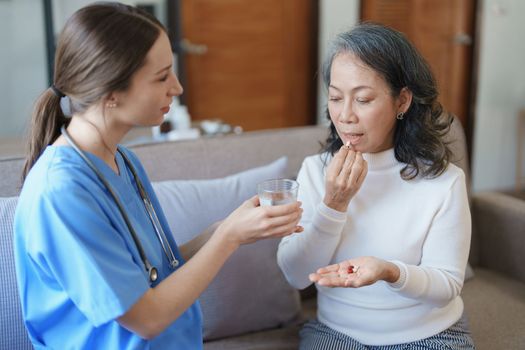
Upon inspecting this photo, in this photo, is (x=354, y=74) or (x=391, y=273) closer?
(x=391, y=273)

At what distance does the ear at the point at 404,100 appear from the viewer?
4.53 ft

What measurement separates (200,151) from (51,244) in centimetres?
89

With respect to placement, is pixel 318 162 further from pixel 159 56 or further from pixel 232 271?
pixel 159 56

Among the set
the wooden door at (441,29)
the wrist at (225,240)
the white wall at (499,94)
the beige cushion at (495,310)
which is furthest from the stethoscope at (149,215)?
the white wall at (499,94)

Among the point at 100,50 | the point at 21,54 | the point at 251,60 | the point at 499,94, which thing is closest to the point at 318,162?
the point at 100,50

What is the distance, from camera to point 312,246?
4.43ft

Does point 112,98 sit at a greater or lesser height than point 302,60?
greater

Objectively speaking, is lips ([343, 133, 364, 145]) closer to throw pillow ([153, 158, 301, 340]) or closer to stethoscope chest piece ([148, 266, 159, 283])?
throw pillow ([153, 158, 301, 340])

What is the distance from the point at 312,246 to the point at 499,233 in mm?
970

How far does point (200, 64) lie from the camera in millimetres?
3877

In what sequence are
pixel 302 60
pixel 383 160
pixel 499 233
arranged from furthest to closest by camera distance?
pixel 302 60, pixel 499 233, pixel 383 160

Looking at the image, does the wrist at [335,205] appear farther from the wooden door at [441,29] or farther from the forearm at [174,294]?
the wooden door at [441,29]

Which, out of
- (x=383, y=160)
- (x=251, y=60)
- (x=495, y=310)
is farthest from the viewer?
(x=251, y=60)

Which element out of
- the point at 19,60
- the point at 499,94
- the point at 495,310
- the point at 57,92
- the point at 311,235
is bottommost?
the point at 495,310
